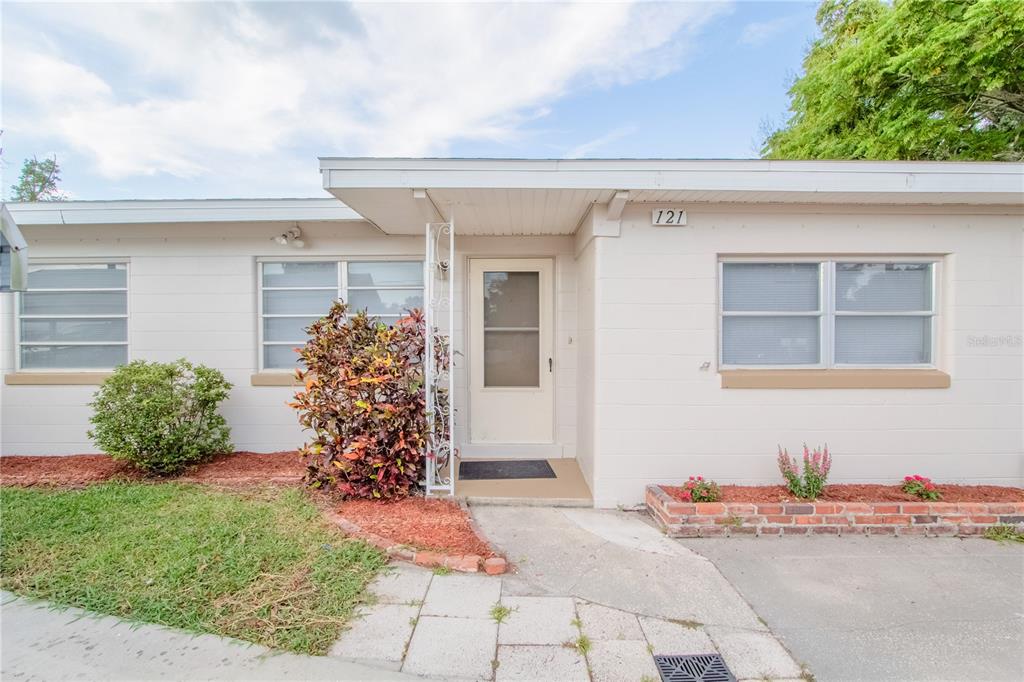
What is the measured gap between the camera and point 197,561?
283 centimetres

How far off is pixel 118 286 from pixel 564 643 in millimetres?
5951

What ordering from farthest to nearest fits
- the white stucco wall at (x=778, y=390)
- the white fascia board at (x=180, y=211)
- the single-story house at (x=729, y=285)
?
the white fascia board at (x=180, y=211) → the white stucco wall at (x=778, y=390) → the single-story house at (x=729, y=285)

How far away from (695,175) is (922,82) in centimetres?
650

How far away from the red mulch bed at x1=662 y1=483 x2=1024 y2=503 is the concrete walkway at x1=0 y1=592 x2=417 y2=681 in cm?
277

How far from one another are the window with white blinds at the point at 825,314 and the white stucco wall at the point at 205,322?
1758 millimetres

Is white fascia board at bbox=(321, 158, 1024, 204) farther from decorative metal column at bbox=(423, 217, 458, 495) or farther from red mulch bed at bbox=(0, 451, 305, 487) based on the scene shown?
red mulch bed at bbox=(0, 451, 305, 487)

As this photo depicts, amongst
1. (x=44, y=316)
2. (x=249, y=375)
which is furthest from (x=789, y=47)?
(x=44, y=316)

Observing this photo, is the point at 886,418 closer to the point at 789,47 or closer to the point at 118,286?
the point at 118,286

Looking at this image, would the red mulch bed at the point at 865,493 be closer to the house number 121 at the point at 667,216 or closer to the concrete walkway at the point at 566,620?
the concrete walkway at the point at 566,620

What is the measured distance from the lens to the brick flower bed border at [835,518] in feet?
11.3

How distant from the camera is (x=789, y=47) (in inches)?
423

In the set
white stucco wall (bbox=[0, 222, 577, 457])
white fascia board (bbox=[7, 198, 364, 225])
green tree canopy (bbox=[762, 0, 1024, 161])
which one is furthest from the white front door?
green tree canopy (bbox=[762, 0, 1024, 161])

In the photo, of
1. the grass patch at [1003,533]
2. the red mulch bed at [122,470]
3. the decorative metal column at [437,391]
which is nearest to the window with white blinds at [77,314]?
the red mulch bed at [122,470]

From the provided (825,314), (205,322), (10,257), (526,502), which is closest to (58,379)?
(205,322)
